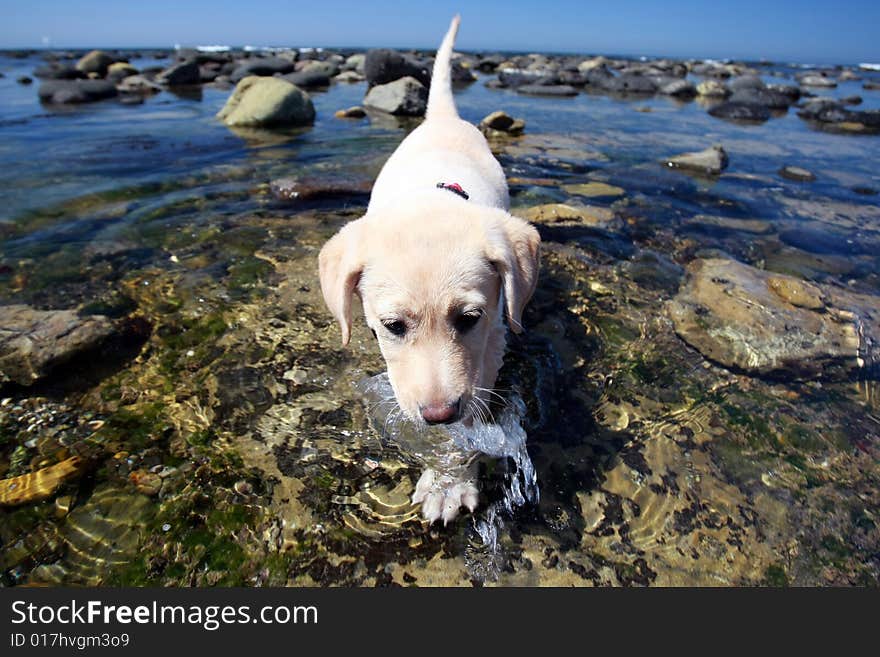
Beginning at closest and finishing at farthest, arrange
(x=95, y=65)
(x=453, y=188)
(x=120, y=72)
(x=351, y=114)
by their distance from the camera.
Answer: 1. (x=453, y=188)
2. (x=351, y=114)
3. (x=120, y=72)
4. (x=95, y=65)

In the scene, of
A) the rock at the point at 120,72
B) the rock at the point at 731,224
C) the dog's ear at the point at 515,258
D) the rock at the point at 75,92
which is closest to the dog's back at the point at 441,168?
the dog's ear at the point at 515,258

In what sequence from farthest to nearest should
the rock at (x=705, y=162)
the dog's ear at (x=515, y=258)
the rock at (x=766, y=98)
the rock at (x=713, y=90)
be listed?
the rock at (x=713, y=90)
the rock at (x=766, y=98)
the rock at (x=705, y=162)
the dog's ear at (x=515, y=258)

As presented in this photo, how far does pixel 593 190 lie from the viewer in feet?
28.3

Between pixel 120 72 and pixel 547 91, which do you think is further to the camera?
pixel 120 72

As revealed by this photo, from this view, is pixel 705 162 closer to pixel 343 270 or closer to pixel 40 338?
pixel 343 270

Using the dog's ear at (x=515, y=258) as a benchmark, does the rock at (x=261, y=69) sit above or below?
above

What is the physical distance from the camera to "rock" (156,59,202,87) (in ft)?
86.2

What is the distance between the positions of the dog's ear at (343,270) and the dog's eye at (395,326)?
36 cm

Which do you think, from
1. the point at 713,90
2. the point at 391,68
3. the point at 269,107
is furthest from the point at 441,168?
the point at 713,90

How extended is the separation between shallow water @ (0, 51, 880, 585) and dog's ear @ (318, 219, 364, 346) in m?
1.09

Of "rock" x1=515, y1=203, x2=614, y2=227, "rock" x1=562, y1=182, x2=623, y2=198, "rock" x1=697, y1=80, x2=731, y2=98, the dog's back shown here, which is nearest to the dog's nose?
the dog's back

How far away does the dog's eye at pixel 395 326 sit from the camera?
2707 millimetres

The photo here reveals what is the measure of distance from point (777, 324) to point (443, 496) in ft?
12.2

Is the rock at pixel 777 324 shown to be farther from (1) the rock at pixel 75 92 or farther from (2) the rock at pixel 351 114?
(1) the rock at pixel 75 92
